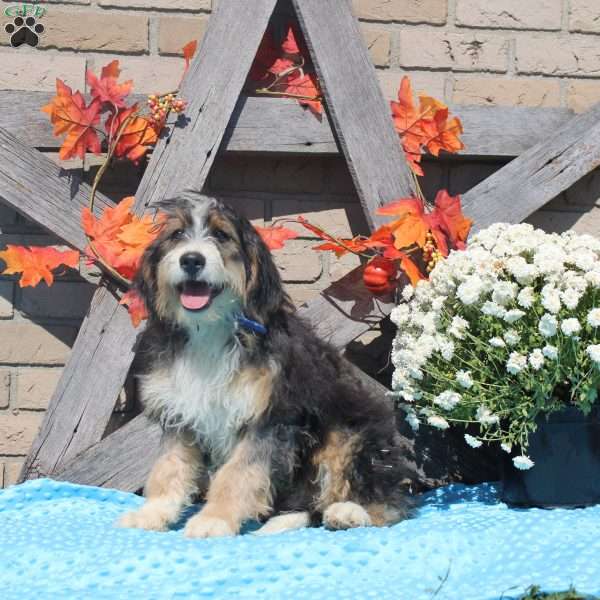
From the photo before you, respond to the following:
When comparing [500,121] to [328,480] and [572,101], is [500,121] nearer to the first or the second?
[572,101]

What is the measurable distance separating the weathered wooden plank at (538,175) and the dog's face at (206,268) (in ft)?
4.46

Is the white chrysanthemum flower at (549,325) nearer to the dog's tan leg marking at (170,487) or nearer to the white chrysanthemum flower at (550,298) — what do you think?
the white chrysanthemum flower at (550,298)

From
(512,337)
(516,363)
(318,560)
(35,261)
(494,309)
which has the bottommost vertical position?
(318,560)

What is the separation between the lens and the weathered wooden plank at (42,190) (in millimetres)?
4125

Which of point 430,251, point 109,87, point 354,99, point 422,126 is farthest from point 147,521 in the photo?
point 422,126

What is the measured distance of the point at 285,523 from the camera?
365 centimetres

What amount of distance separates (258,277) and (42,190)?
4.18 ft

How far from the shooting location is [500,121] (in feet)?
15.0

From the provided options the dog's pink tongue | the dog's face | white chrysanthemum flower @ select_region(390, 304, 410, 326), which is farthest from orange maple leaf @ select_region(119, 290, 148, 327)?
white chrysanthemum flower @ select_region(390, 304, 410, 326)

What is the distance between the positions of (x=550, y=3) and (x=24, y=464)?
11.5ft

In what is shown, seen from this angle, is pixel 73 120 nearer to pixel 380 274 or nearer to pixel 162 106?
pixel 162 106

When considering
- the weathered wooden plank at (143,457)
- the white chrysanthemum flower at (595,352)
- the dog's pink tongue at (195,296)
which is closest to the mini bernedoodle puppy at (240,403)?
the dog's pink tongue at (195,296)

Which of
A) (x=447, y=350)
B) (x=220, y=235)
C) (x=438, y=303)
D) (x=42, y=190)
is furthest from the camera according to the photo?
(x=42, y=190)

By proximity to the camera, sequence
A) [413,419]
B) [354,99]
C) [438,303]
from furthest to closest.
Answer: [354,99] < [413,419] < [438,303]
